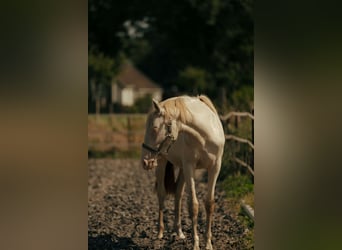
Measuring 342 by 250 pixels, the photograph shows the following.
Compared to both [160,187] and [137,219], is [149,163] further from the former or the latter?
[137,219]

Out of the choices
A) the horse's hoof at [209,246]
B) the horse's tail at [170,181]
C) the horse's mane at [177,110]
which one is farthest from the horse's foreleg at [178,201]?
the horse's mane at [177,110]

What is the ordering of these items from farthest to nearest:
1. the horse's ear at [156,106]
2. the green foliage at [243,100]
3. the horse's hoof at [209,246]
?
the green foliage at [243,100] → the horse's hoof at [209,246] → the horse's ear at [156,106]

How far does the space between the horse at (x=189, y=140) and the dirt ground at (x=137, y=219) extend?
2.18 ft

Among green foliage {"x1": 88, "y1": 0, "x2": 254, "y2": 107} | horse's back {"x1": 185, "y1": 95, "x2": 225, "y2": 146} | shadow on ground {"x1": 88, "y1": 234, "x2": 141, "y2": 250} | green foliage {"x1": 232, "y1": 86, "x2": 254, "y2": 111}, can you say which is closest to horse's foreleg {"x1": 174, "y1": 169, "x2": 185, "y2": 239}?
shadow on ground {"x1": 88, "y1": 234, "x2": 141, "y2": 250}

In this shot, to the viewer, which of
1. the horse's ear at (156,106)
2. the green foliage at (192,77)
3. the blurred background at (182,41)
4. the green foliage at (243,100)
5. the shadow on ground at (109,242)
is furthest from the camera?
the green foliage at (192,77)

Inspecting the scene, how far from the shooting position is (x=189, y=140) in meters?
5.26

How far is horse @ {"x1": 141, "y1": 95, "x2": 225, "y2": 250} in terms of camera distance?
482 cm

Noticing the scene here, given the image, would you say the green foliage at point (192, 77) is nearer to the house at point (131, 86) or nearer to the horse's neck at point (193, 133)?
the house at point (131, 86)

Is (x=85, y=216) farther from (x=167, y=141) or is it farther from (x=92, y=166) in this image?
(x=92, y=166)

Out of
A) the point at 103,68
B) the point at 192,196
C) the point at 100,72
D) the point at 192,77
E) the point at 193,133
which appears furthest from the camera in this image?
the point at 192,77

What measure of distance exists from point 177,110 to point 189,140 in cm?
41

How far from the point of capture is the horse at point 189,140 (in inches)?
190

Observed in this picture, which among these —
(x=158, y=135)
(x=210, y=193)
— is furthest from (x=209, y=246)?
(x=158, y=135)

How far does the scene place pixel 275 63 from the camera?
11.0ft
